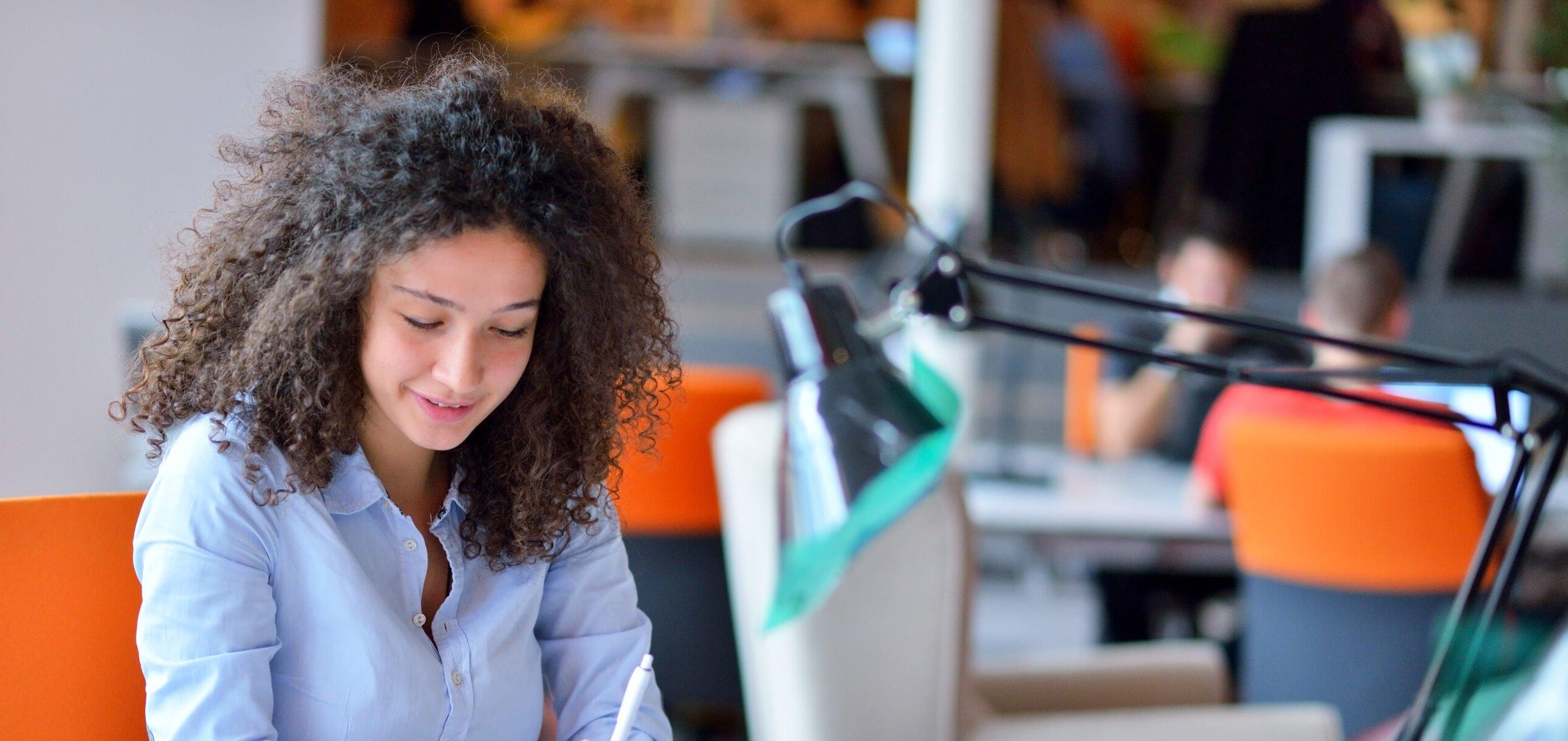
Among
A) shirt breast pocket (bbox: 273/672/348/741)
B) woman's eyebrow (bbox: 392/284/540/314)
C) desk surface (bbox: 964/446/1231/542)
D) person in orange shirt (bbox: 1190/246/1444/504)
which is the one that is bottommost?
desk surface (bbox: 964/446/1231/542)

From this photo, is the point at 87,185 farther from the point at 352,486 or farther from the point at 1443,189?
the point at 1443,189

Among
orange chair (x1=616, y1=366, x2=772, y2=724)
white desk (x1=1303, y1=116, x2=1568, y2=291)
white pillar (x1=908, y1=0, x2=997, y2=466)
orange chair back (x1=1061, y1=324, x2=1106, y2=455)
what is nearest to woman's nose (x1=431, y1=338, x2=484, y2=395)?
orange chair (x1=616, y1=366, x2=772, y2=724)

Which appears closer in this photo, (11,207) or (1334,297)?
(1334,297)

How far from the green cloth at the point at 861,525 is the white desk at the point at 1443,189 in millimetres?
4194

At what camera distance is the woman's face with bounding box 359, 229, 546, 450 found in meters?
1.00

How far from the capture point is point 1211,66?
5.72 metres

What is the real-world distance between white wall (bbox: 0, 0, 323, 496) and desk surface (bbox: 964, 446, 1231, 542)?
170cm

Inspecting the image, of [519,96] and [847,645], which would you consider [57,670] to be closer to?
[519,96]

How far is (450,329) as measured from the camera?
101 cm

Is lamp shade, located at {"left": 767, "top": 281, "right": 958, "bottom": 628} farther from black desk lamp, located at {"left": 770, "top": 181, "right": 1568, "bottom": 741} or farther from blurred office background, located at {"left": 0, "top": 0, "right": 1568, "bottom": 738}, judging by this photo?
blurred office background, located at {"left": 0, "top": 0, "right": 1568, "bottom": 738}

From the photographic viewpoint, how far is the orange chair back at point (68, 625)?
3.47ft

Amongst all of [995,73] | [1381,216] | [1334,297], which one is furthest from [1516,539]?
[995,73]

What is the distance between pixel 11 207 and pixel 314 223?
8.11 ft

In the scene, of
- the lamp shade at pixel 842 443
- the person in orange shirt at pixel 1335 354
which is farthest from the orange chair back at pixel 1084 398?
the lamp shade at pixel 842 443
